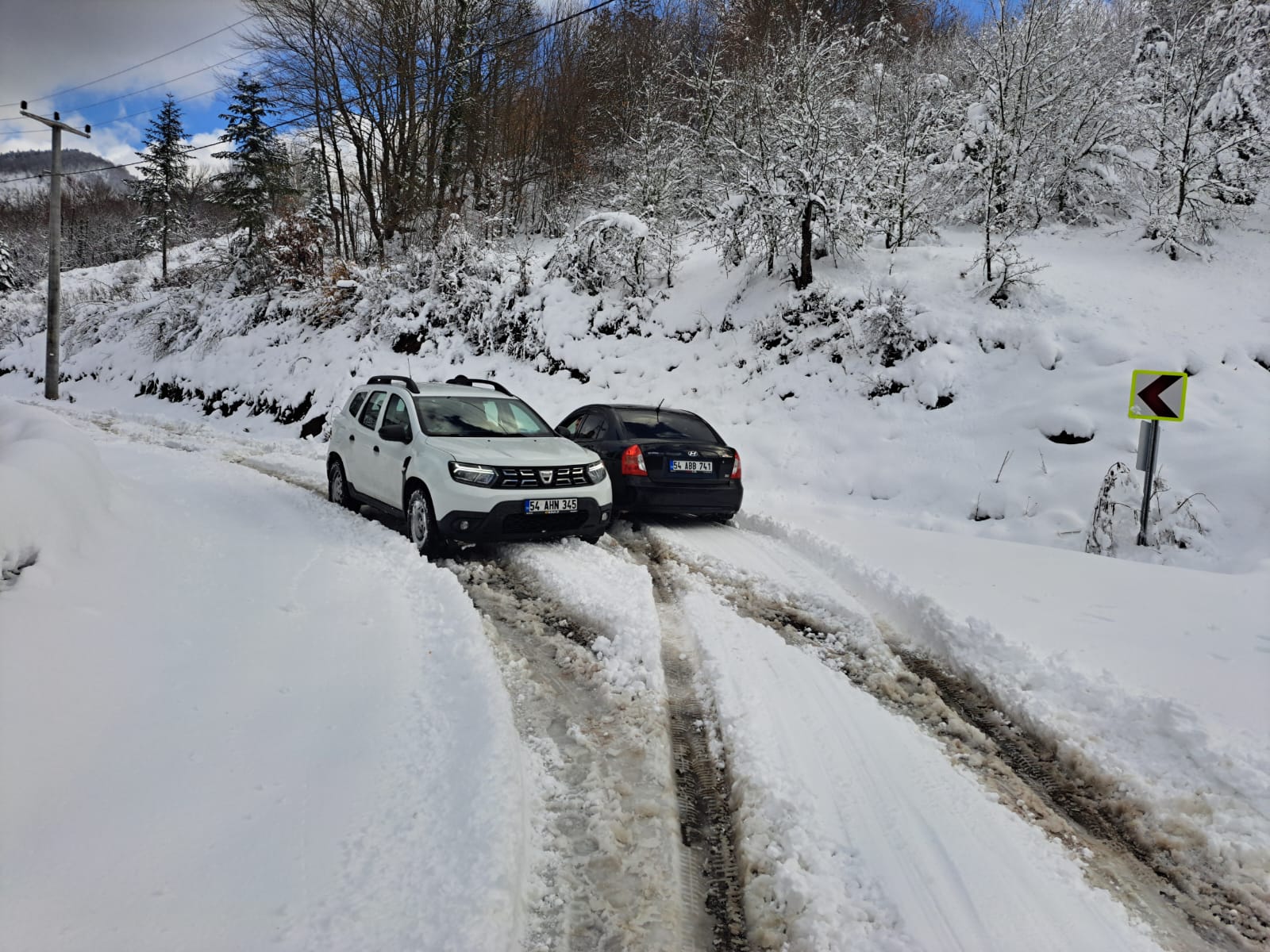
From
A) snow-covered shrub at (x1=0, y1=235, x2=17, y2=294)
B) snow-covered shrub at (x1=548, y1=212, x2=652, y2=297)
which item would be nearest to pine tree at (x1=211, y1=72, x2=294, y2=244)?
snow-covered shrub at (x1=548, y1=212, x2=652, y2=297)

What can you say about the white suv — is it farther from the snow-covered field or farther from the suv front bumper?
the snow-covered field

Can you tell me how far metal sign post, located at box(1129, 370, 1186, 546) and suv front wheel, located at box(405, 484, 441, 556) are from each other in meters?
6.94

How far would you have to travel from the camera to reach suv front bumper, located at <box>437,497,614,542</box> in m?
6.20

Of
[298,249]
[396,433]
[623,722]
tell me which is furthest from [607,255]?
[623,722]

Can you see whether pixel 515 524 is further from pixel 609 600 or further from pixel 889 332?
pixel 889 332

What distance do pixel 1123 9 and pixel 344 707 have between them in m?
29.1

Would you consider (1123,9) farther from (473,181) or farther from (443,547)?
(443,547)

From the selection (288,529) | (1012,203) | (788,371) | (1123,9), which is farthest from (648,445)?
(1123,9)

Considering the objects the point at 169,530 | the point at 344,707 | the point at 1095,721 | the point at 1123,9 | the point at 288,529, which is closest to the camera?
the point at 344,707

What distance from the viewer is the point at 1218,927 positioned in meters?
2.56

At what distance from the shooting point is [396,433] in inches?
277

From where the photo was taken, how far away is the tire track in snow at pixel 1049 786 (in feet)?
8.56

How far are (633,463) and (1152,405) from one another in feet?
17.8

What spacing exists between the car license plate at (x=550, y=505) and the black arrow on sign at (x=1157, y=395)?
Result: 592cm
